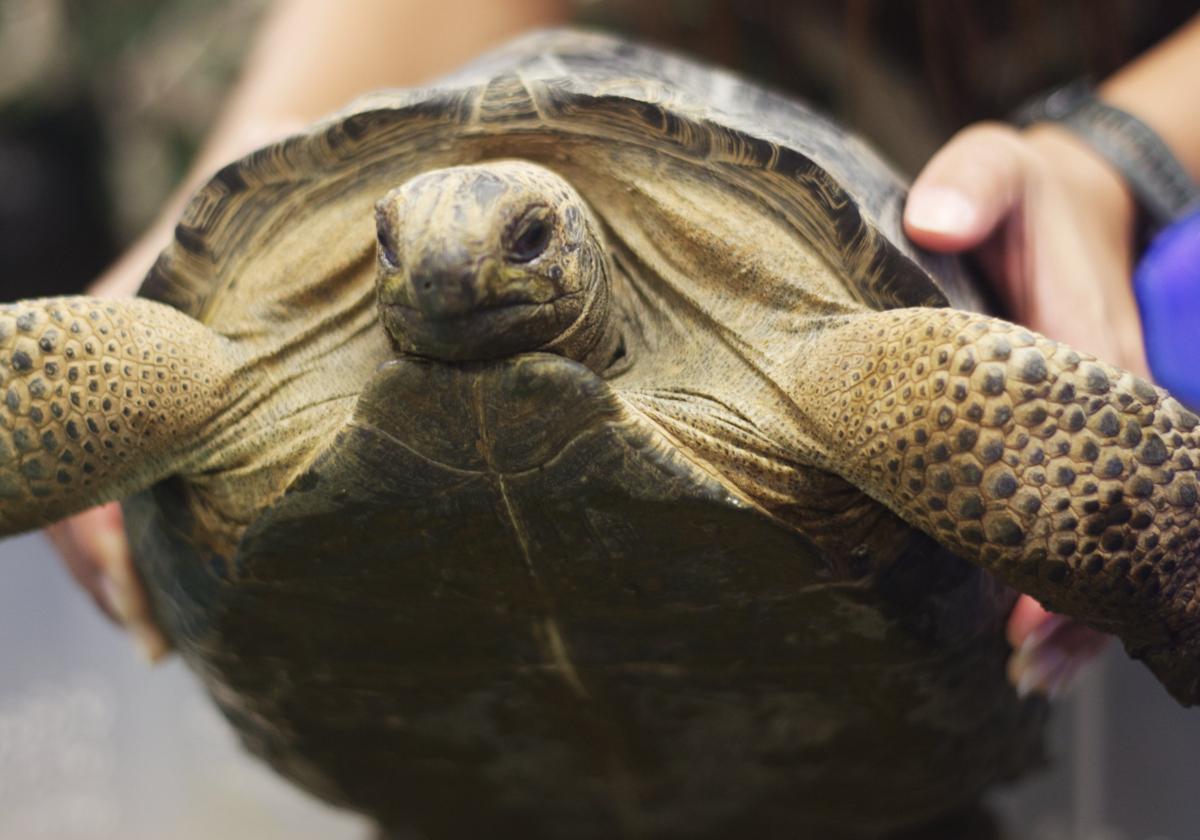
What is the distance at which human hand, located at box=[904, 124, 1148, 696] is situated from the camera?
175 cm

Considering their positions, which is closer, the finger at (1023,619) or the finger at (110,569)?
the finger at (1023,619)

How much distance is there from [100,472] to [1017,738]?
1468 mm

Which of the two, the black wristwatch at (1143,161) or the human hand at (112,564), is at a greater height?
the black wristwatch at (1143,161)

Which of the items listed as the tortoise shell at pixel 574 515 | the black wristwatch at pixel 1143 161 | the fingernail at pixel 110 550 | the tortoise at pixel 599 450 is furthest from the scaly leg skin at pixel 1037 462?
the fingernail at pixel 110 550

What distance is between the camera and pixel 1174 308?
196 cm

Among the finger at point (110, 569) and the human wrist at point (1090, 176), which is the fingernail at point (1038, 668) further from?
the finger at point (110, 569)

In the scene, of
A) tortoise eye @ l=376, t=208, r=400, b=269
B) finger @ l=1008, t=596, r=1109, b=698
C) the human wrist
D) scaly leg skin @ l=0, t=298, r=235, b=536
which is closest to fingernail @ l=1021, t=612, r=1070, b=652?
finger @ l=1008, t=596, r=1109, b=698

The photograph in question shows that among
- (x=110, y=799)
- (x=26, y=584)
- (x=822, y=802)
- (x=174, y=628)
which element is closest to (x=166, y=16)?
(x=26, y=584)

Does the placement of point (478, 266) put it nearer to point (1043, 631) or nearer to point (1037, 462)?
point (1037, 462)

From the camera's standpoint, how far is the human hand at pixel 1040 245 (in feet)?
5.73

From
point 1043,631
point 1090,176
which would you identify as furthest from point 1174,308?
point 1043,631

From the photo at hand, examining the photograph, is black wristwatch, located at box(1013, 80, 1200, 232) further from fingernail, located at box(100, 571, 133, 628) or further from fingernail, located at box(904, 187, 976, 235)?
fingernail, located at box(100, 571, 133, 628)

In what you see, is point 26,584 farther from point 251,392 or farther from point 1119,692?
point 1119,692

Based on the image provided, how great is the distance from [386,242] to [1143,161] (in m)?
1.58
